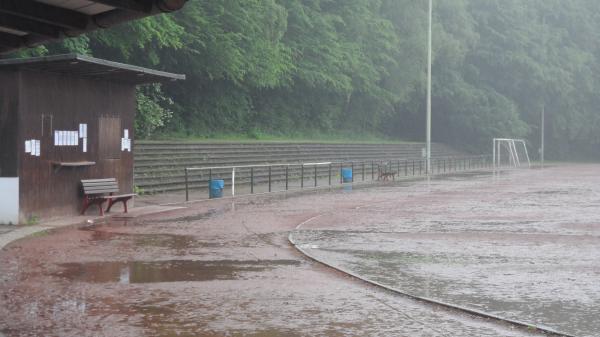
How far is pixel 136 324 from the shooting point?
7.86 meters

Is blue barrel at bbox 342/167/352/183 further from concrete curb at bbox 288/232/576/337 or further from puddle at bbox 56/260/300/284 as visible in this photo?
concrete curb at bbox 288/232/576/337

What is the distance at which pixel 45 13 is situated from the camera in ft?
24.7

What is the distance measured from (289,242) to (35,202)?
6.06 meters

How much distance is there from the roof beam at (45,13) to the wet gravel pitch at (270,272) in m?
3.07

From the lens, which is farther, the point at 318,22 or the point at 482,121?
the point at 482,121

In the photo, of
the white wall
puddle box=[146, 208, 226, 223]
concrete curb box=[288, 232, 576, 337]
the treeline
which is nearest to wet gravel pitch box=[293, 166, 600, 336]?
concrete curb box=[288, 232, 576, 337]

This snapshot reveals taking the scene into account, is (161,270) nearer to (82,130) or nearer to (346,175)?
(82,130)

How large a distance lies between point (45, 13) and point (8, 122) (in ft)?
30.4

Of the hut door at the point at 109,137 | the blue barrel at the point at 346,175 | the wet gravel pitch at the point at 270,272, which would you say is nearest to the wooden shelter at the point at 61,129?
the hut door at the point at 109,137

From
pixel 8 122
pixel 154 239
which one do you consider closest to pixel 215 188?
pixel 8 122

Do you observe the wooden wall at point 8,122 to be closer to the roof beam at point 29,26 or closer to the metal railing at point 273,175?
the metal railing at point 273,175

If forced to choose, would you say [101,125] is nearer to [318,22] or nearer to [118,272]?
[118,272]

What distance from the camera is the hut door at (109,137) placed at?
19141 millimetres

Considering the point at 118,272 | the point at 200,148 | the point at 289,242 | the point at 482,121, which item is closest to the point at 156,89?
the point at 200,148
